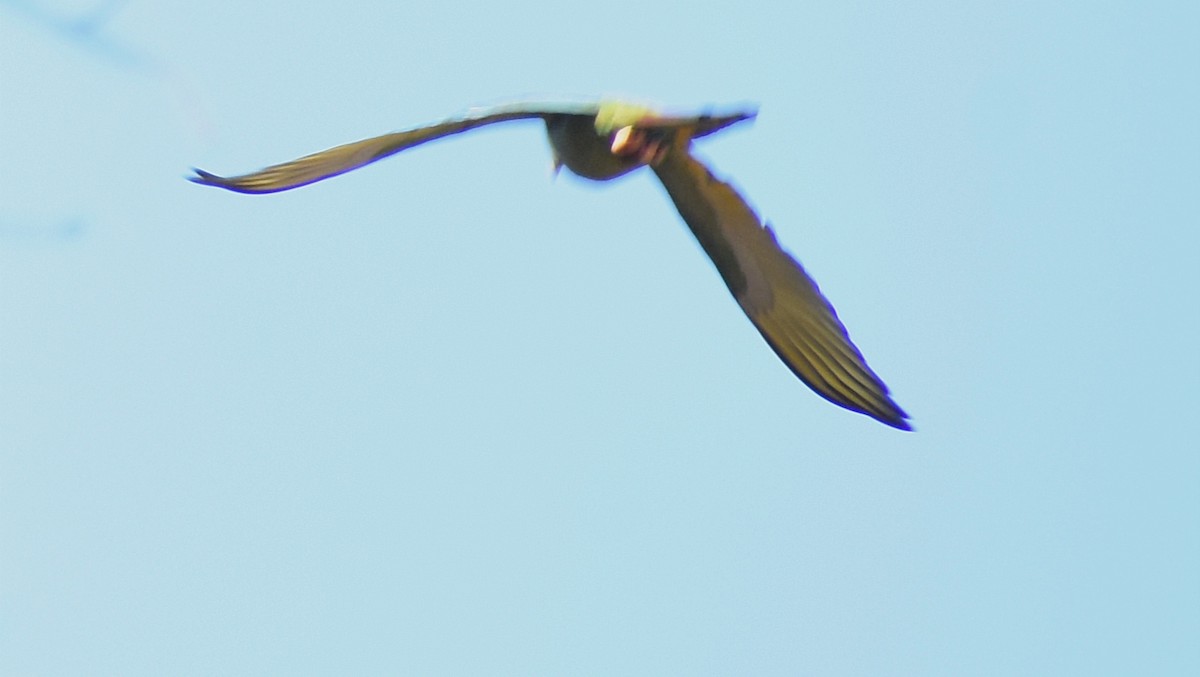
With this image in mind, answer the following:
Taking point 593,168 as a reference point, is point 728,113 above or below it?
below

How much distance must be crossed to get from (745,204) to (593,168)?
0.91 meters

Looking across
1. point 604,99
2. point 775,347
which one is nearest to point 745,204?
point 775,347

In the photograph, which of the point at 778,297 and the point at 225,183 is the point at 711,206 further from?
the point at 225,183

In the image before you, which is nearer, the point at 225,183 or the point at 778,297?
the point at 225,183

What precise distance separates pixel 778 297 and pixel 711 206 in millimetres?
618

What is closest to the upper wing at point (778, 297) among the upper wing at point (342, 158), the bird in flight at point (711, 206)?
the bird in flight at point (711, 206)

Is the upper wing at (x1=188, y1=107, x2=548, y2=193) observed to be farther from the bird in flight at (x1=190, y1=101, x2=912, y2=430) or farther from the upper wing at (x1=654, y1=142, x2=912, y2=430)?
the upper wing at (x1=654, y1=142, x2=912, y2=430)

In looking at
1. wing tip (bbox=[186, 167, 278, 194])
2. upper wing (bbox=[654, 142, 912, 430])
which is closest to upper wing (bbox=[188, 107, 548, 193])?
wing tip (bbox=[186, 167, 278, 194])

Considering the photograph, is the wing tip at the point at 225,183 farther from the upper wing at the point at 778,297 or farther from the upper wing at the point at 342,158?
the upper wing at the point at 778,297

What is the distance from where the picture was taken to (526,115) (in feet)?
14.5

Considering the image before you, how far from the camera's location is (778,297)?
6152mm

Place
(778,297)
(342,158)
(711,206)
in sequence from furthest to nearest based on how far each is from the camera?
1. (778,297)
2. (711,206)
3. (342,158)

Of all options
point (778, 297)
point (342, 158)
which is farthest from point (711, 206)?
point (342, 158)

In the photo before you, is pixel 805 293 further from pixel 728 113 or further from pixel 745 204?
pixel 728 113
